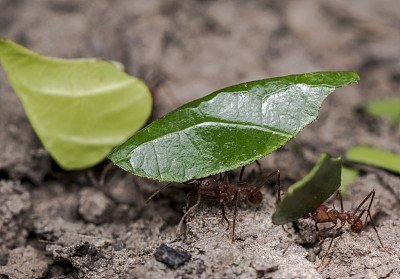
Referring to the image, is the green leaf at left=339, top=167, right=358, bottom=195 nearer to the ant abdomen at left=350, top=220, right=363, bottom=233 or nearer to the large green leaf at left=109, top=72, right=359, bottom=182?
the ant abdomen at left=350, top=220, right=363, bottom=233

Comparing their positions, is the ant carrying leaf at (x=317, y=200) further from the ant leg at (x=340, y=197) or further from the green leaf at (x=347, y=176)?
the green leaf at (x=347, y=176)

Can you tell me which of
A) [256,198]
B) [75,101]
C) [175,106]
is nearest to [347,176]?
[256,198]

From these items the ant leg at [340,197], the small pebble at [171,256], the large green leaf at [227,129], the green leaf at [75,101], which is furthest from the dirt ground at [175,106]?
the large green leaf at [227,129]

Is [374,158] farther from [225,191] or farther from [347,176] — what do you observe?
[225,191]

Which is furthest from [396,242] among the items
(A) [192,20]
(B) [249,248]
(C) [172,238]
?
(A) [192,20]

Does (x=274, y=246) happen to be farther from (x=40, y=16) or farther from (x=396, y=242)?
(x=40, y=16)

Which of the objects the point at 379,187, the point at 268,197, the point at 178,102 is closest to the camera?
the point at 268,197

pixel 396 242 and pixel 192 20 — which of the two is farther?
pixel 192 20
